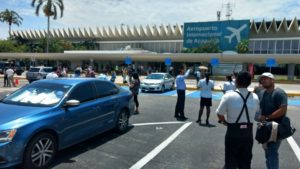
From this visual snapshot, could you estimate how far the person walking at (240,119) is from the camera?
13.1 ft

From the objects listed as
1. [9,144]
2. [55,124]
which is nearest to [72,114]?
[55,124]

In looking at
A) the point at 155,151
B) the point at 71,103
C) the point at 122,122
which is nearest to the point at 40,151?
the point at 71,103

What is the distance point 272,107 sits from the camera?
14.4 ft

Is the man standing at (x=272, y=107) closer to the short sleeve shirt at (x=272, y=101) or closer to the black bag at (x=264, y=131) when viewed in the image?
the short sleeve shirt at (x=272, y=101)

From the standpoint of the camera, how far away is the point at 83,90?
21.3 feet

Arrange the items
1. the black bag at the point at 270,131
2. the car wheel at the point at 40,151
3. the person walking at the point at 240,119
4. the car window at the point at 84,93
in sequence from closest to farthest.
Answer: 1. the person walking at the point at 240,119
2. the black bag at the point at 270,131
3. the car wheel at the point at 40,151
4. the car window at the point at 84,93

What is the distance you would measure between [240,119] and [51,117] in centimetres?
322

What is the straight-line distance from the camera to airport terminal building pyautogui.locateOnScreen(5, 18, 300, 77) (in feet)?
137

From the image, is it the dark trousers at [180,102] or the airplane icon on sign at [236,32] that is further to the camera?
the airplane icon on sign at [236,32]

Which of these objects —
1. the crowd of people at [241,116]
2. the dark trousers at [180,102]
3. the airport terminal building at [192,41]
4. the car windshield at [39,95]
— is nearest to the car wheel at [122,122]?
the car windshield at [39,95]

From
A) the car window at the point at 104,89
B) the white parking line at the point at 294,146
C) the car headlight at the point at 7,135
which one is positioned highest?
the car window at the point at 104,89

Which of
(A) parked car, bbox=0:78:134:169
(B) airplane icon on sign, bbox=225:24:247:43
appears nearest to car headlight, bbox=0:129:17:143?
(A) parked car, bbox=0:78:134:169

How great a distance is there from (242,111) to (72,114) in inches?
130

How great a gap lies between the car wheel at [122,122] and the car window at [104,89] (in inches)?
25.8
